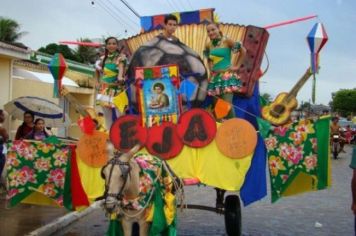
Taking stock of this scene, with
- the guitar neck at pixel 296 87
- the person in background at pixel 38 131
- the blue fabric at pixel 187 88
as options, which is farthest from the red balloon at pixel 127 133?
the person in background at pixel 38 131

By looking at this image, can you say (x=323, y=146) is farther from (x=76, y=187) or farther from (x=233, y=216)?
(x=76, y=187)

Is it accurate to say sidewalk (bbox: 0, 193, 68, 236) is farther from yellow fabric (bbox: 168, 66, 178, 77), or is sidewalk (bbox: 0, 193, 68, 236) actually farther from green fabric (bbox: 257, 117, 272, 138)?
green fabric (bbox: 257, 117, 272, 138)

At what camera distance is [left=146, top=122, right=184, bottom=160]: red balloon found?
6.03 m

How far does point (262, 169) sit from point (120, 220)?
5.78ft

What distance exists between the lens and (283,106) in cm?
622

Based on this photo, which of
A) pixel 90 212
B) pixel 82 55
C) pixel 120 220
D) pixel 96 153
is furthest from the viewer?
pixel 82 55

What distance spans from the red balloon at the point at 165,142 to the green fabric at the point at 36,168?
927mm

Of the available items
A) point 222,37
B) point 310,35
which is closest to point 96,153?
point 222,37

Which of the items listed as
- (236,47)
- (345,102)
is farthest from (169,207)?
(345,102)

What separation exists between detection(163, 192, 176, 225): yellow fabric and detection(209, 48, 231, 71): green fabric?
199 cm

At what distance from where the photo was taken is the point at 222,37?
21.9 ft

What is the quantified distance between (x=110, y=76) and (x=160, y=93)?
951mm

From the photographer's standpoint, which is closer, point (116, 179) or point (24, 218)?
point (116, 179)

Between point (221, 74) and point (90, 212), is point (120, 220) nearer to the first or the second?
point (221, 74)
